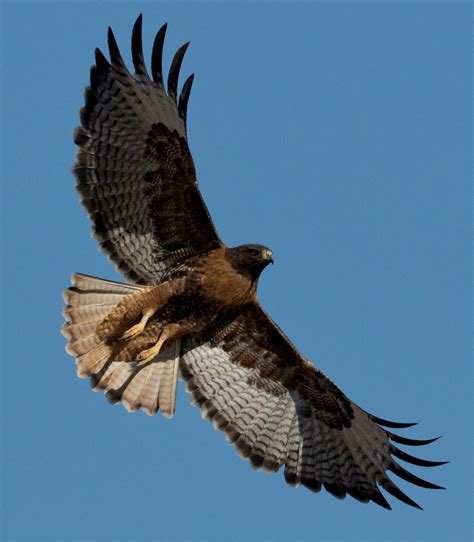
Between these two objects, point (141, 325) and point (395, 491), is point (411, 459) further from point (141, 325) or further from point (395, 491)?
point (141, 325)

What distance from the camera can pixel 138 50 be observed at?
14789 millimetres

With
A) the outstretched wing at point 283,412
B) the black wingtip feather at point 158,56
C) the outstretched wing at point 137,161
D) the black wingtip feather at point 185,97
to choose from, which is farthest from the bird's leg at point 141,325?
the black wingtip feather at point 158,56

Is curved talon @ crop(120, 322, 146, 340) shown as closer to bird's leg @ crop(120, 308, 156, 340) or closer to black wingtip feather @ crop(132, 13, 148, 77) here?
bird's leg @ crop(120, 308, 156, 340)

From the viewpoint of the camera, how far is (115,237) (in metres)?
15.2

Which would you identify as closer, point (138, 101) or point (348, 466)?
point (138, 101)

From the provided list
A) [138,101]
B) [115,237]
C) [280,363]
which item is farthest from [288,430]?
[138,101]

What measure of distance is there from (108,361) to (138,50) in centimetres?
339

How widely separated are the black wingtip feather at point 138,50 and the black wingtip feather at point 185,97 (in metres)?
0.49

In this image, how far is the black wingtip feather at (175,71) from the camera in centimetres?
1459

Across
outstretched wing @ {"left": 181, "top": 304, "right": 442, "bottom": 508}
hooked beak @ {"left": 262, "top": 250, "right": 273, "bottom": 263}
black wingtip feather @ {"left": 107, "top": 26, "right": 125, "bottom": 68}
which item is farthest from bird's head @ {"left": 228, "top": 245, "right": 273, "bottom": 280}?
black wingtip feather @ {"left": 107, "top": 26, "right": 125, "bottom": 68}


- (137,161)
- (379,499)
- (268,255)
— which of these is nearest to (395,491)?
(379,499)

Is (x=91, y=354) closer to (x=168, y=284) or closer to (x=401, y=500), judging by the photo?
(x=168, y=284)

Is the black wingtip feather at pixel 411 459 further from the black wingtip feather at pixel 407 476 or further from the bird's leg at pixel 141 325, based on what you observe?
the bird's leg at pixel 141 325

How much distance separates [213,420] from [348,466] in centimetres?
161
